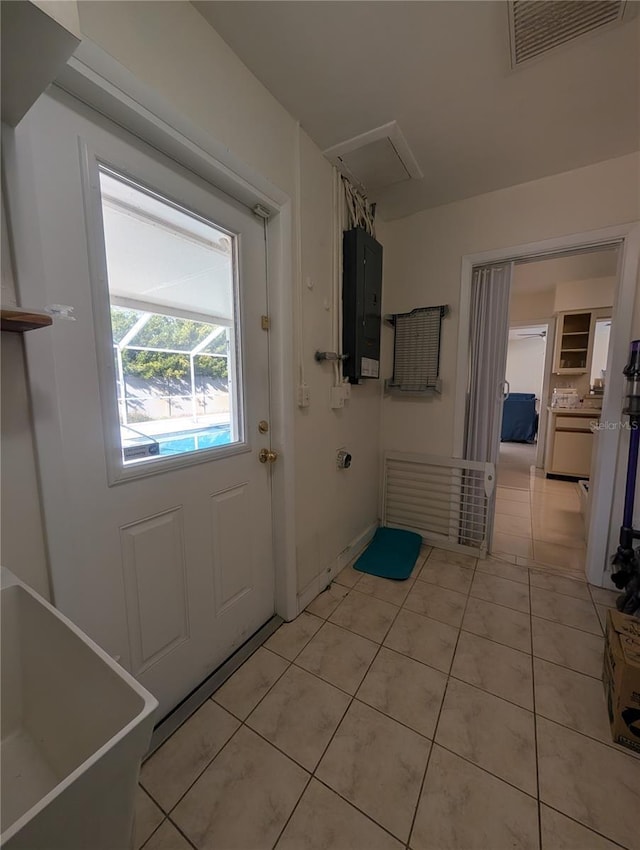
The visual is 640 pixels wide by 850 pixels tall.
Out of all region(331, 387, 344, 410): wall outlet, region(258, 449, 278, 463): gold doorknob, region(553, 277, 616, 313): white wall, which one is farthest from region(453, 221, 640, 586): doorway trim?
region(553, 277, 616, 313): white wall

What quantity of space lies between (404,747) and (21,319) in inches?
66.7

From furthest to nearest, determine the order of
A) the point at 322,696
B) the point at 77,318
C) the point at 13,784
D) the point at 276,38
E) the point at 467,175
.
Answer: the point at 467,175 → the point at 322,696 → the point at 276,38 → the point at 77,318 → the point at 13,784

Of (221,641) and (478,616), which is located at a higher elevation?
(221,641)

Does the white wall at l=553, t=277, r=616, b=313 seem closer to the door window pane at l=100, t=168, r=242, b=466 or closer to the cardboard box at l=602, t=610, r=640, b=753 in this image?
the cardboard box at l=602, t=610, r=640, b=753

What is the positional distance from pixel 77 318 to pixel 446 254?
231cm

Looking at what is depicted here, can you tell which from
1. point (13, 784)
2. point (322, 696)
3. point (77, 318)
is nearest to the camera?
point (13, 784)

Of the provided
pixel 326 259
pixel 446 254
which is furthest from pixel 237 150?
pixel 446 254

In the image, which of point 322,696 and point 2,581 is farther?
point 322,696

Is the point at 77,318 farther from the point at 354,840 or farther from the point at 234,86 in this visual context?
the point at 354,840

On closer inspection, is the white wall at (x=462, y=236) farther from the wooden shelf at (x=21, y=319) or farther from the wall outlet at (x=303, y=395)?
the wooden shelf at (x=21, y=319)

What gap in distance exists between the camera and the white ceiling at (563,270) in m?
3.28

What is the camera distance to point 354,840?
0.91 metres

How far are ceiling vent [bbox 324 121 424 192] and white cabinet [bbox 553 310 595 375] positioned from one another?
3.48m

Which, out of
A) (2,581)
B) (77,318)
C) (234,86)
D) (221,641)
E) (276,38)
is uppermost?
(276,38)
